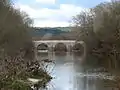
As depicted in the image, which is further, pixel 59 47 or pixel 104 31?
pixel 59 47

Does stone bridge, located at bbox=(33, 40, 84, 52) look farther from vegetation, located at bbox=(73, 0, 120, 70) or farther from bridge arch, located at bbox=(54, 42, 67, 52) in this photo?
vegetation, located at bbox=(73, 0, 120, 70)

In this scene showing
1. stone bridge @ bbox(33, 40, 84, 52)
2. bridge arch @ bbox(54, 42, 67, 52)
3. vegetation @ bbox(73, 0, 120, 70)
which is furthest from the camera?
bridge arch @ bbox(54, 42, 67, 52)

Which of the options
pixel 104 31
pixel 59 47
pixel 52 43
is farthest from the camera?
pixel 59 47

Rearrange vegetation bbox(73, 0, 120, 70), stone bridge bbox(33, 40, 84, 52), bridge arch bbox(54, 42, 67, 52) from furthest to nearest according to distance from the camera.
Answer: bridge arch bbox(54, 42, 67, 52) → stone bridge bbox(33, 40, 84, 52) → vegetation bbox(73, 0, 120, 70)

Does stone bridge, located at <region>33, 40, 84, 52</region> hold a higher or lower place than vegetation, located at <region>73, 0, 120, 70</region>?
lower

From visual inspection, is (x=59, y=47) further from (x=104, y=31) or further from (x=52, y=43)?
(x=104, y=31)

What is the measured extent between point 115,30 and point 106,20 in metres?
2.50

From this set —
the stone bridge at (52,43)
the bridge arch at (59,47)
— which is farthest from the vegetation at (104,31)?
the bridge arch at (59,47)

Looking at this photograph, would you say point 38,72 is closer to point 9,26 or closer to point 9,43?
point 9,26

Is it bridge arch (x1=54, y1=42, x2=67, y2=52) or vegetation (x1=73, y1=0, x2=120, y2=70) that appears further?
bridge arch (x1=54, y1=42, x2=67, y2=52)

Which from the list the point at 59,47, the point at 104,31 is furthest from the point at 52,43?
the point at 104,31

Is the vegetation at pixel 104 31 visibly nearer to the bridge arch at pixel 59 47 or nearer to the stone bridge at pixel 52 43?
the stone bridge at pixel 52 43

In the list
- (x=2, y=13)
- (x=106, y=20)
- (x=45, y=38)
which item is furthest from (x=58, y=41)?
(x=2, y=13)

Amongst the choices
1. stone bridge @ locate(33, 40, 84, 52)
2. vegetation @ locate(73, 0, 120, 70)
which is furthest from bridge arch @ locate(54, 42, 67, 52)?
vegetation @ locate(73, 0, 120, 70)
